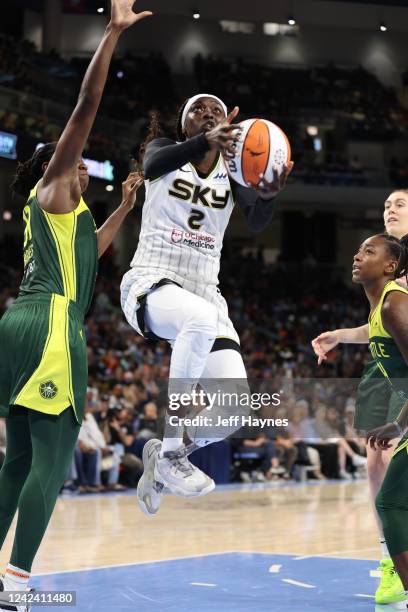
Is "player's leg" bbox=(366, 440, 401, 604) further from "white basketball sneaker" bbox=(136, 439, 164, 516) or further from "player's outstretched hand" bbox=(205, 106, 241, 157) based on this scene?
"player's outstretched hand" bbox=(205, 106, 241, 157)

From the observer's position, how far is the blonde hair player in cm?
634

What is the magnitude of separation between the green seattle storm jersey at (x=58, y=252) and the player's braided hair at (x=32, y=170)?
25 cm

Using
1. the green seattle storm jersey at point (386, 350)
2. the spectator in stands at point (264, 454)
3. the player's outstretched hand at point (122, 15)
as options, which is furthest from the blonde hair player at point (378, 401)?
the spectator in stands at point (264, 454)

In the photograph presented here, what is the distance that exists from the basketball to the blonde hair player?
5.74 feet

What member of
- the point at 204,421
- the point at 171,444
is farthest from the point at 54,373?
the point at 204,421

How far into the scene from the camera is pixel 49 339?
4.41 meters

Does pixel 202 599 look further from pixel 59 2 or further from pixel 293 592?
pixel 59 2

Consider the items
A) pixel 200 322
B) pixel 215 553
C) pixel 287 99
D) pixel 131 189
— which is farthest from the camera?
pixel 287 99

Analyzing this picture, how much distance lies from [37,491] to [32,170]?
5.37 feet

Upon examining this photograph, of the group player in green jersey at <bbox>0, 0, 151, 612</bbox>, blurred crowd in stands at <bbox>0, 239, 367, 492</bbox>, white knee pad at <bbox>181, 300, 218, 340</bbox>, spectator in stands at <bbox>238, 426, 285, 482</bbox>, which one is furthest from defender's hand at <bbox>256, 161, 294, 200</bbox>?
spectator in stands at <bbox>238, 426, 285, 482</bbox>

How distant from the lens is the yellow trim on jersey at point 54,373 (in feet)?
14.2

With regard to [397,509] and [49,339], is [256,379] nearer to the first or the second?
[397,509]

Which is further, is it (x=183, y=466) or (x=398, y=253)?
(x=398, y=253)

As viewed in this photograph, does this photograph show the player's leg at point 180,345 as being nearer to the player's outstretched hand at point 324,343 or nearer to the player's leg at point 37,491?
the player's leg at point 37,491
